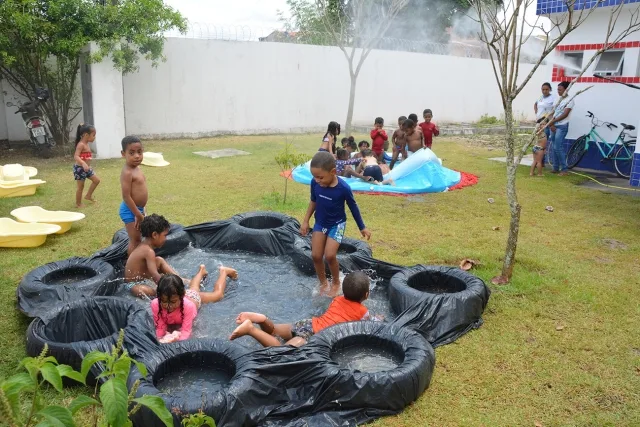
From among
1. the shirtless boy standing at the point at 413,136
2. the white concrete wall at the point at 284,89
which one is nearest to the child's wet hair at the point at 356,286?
the shirtless boy standing at the point at 413,136

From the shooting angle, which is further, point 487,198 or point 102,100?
point 102,100

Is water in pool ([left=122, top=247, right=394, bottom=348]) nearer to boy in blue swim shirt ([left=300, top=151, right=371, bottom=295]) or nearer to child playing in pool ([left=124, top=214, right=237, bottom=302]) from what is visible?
child playing in pool ([left=124, top=214, right=237, bottom=302])

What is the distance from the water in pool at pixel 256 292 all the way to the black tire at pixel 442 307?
30 centimetres

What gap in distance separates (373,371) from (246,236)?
10.7 feet

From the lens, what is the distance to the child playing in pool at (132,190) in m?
5.64

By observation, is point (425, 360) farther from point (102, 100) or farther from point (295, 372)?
point (102, 100)

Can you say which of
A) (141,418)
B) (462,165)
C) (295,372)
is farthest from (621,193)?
(141,418)

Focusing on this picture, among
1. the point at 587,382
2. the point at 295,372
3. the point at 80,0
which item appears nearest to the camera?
the point at 295,372

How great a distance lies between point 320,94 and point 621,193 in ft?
38.1

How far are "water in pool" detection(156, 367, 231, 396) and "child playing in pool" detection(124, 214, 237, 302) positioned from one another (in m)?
1.57

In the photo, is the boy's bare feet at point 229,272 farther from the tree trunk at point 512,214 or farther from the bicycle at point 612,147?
the bicycle at point 612,147

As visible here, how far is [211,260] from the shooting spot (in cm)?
643

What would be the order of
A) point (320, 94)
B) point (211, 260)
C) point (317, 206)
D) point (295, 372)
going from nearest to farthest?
point (295, 372)
point (317, 206)
point (211, 260)
point (320, 94)

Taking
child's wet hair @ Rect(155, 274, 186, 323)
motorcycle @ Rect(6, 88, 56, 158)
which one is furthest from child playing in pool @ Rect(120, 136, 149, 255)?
motorcycle @ Rect(6, 88, 56, 158)
